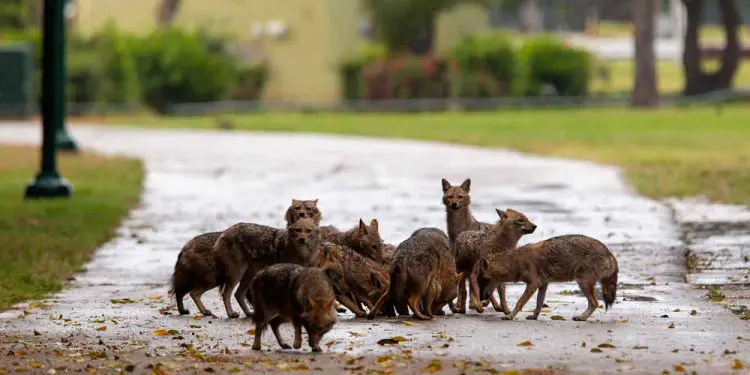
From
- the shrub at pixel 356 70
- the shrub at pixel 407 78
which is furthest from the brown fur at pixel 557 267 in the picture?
the shrub at pixel 356 70

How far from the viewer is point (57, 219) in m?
21.3

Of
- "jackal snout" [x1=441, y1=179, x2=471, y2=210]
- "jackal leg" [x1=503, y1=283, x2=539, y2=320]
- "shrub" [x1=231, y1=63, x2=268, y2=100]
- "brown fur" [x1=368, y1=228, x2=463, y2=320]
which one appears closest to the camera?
"brown fur" [x1=368, y1=228, x2=463, y2=320]

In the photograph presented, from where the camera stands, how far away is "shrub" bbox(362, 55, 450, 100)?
52594 mm

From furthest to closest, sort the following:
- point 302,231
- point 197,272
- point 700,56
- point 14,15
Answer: point 14,15 < point 700,56 < point 197,272 < point 302,231

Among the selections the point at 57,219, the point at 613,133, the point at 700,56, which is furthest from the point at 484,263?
the point at 700,56

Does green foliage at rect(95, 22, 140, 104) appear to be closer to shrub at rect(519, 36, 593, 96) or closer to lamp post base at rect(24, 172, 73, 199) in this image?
shrub at rect(519, 36, 593, 96)

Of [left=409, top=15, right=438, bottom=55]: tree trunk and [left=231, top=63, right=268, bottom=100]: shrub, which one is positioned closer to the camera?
[left=231, top=63, right=268, bottom=100]: shrub

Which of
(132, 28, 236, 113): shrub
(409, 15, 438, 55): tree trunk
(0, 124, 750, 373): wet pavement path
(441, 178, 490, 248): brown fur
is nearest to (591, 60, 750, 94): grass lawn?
(409, 15, 438, 55): tree trunk

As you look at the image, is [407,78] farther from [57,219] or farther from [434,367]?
[434,367]

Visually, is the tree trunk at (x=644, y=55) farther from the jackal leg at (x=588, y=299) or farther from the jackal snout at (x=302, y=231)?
the jackal snout at (x=302, y=231)

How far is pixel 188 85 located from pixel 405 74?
638cm

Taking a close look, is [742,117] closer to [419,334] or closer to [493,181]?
[493,181]

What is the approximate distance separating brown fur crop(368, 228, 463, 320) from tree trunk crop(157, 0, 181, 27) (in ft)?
143

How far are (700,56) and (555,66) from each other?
6.96 m
